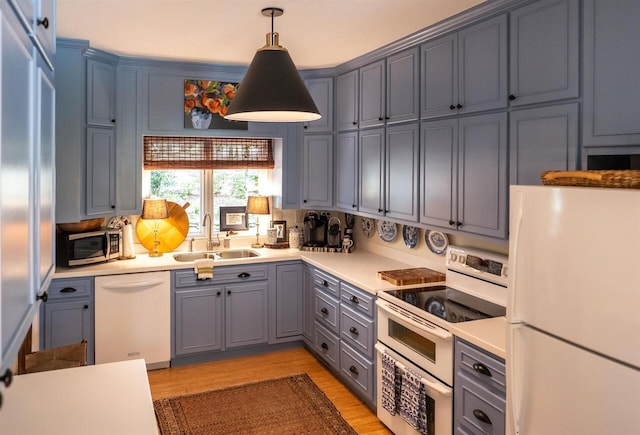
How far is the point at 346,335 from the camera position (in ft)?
12.5

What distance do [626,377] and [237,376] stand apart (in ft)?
10.3

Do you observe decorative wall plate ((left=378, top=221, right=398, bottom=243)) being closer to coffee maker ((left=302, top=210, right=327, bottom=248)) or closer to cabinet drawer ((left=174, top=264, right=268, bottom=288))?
coffee maker ((left=302, top=210, right=327, bottom=248))

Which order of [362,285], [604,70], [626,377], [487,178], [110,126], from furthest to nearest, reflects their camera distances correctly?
[110,126], [362,285], [487,178], [604,70], [626,377]

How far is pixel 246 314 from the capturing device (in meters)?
4.45

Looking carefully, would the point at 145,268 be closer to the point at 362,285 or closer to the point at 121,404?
the point at 362,285

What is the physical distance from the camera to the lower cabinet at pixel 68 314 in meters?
3.73

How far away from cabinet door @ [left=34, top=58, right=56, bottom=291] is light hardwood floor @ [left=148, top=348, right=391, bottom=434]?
2366mm

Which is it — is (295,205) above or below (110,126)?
below

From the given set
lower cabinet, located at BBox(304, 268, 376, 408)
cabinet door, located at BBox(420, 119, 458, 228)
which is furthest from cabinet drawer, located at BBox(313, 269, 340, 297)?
cabinet door, located at BBox(420, 119, 458, 228)

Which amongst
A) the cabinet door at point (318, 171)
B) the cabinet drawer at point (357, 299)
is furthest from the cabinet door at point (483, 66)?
the cabinet door at point (318, 171)

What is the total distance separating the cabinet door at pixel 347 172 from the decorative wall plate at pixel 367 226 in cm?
32

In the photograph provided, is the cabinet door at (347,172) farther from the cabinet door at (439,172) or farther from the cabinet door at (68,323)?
the cabinet door at (68,323)

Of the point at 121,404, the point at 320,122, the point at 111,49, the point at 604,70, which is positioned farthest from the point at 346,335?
the point at 111,49

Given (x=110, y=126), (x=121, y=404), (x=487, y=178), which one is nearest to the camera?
(x=121, y=404)
